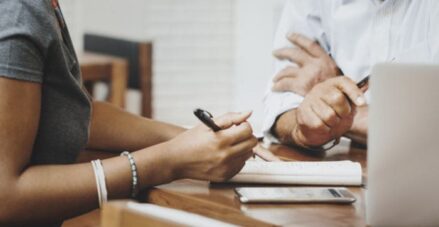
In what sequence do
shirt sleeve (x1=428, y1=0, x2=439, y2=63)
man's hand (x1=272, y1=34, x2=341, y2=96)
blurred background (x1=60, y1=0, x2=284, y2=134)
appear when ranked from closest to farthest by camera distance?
shirt sleeve (x1=428, y1=0, x2=439, y2=63), man's hand (x1=272, y1=34, x2=341, y2=96), blurred background (x1=60, y1=0, x2=284, y2=134)

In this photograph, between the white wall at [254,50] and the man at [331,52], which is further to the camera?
the white wall at [254,50]

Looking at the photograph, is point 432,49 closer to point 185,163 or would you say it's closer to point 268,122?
point 268,122

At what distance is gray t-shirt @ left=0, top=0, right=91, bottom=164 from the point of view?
45.8 inches

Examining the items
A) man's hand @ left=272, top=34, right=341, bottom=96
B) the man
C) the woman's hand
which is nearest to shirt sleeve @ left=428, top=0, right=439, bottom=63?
the man

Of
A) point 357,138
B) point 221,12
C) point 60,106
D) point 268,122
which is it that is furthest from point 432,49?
point 221,12

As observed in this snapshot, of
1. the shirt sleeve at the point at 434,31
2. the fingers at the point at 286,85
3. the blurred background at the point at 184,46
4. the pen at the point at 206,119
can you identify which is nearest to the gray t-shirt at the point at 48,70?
the pen at the point at 206,119

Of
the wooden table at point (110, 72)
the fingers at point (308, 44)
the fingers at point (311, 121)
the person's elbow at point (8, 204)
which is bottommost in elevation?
the wooden table at point (110, 72)

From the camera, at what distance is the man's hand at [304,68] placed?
6.03 ft

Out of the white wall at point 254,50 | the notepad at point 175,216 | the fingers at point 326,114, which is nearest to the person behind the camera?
the notepad at point 175,216

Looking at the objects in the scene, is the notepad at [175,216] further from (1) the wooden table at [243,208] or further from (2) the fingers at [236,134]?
(2) the fingers at [236,134]

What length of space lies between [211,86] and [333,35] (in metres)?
2.30

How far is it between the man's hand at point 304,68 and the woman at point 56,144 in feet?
1.85

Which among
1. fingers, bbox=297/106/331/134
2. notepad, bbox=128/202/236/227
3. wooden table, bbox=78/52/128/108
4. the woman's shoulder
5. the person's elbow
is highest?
the woman's shoulder

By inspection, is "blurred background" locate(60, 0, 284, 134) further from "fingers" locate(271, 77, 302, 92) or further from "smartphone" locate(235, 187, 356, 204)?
"smartphone" locate(235, 187, 356, 204)
